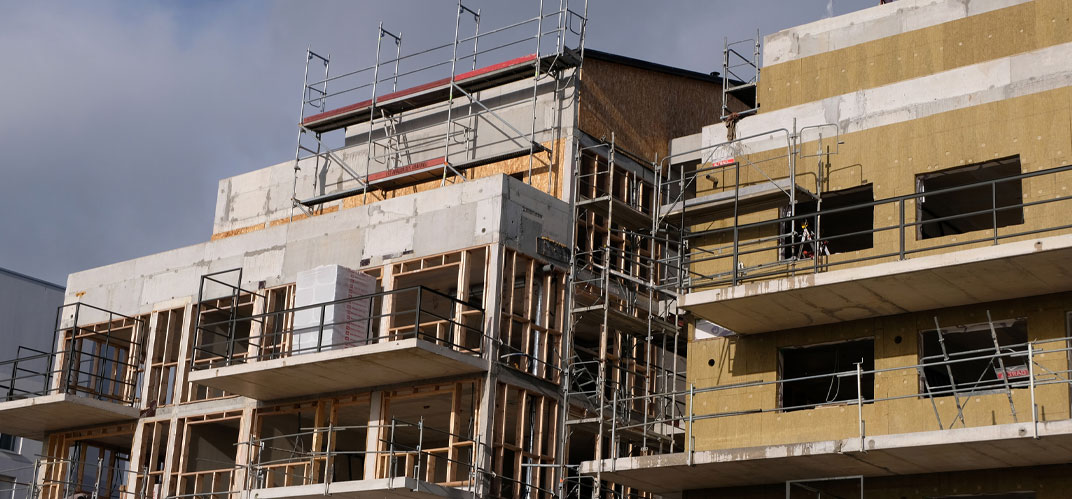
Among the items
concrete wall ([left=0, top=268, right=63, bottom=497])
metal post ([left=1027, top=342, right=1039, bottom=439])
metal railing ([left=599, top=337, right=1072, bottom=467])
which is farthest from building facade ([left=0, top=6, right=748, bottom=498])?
concrete wall ([left=0, top=268, right=63, bottom=497])

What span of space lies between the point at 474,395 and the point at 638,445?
4524mm

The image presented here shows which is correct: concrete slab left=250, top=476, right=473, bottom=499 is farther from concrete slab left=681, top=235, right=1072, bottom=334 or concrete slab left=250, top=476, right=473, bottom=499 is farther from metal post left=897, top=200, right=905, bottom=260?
metal post left=897, top=200, right=905, bottom=260

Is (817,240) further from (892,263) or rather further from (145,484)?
(145,484)

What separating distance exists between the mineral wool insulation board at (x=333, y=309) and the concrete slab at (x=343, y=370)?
0.64 meters

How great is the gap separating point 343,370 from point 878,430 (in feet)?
34.3

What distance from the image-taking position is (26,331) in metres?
54.3

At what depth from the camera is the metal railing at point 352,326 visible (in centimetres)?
2636

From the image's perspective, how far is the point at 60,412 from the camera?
3130 centimetres

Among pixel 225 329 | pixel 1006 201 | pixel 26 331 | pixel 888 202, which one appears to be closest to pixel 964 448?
pixel 888 202

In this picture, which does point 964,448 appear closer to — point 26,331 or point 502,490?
point 502,490

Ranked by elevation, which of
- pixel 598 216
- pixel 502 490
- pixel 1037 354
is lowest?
pixel 502 490

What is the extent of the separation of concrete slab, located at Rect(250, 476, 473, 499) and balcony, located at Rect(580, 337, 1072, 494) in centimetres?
310

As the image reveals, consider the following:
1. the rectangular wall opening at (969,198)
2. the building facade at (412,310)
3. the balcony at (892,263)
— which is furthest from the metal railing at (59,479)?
the rectangular wall opening at (969,198)

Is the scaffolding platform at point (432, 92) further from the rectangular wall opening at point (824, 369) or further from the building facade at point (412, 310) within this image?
the rectangular wall opening at point (824, 369)
